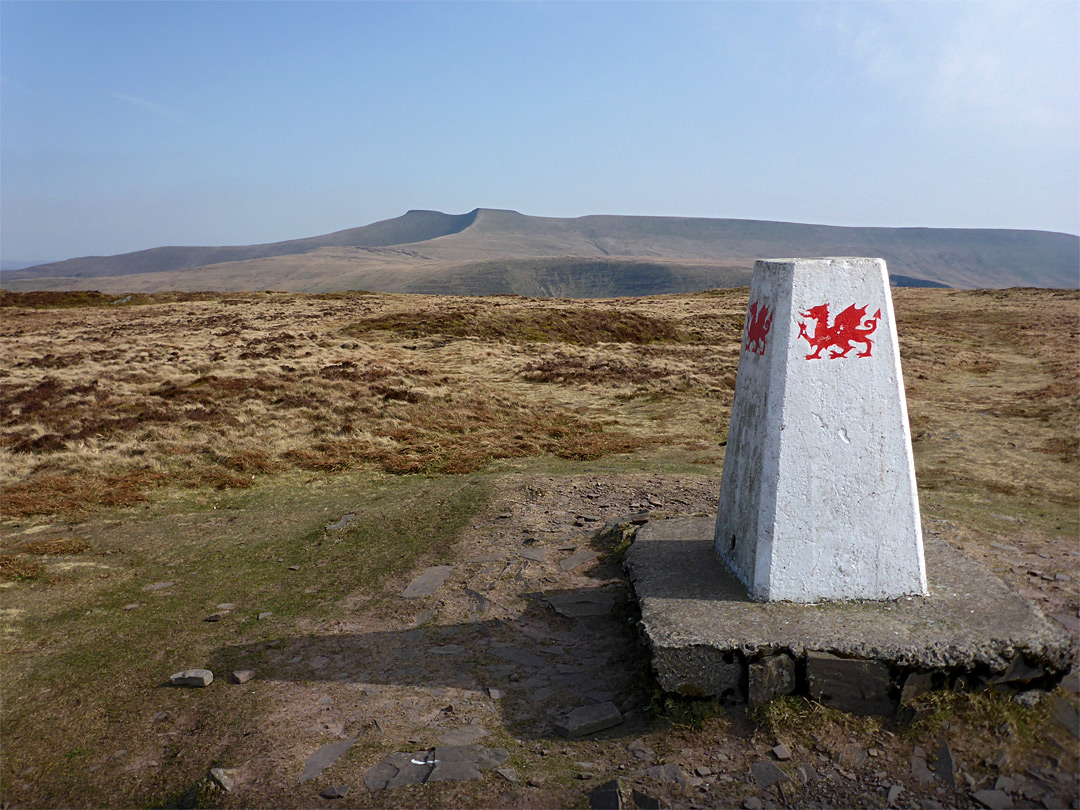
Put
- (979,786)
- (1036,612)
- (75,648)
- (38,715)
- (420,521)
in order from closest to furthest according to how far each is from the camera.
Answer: (979,786)
(1036,612)
(38,715)
(75,648)
(420,521)

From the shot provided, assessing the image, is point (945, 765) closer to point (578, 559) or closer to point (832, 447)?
point (832, 447)

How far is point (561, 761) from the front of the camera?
4512 millimetres

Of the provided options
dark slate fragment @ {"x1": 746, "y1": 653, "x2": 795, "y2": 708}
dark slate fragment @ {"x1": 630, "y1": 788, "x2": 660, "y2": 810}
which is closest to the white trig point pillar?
dark slate fragment @ {"x1": 746, "y1": 653, "x2": 795, "y2": 708}

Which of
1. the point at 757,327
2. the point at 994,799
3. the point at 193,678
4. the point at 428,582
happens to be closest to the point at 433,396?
the point at 428,582

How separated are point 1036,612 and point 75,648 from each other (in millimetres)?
8722

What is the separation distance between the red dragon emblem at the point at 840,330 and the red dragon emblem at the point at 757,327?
0.32m

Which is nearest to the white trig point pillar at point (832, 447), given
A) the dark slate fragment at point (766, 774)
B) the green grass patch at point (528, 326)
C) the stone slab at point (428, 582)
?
the dark slate fragment at point (766, 774)

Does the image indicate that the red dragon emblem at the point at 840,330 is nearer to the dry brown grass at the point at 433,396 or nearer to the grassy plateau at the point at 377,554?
the grassy plateau at the point at 377,554

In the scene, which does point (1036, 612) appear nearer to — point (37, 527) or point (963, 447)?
point (963, 447)

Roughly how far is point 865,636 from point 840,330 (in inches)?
89.9

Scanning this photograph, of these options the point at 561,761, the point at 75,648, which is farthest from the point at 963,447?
the point at 75,648

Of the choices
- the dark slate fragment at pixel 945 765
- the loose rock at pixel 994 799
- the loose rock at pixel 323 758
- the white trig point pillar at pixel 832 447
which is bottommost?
the loose rock at pixel 323 758

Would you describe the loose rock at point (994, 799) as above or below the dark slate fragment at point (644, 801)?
below

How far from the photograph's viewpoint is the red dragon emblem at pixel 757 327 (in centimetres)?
540
